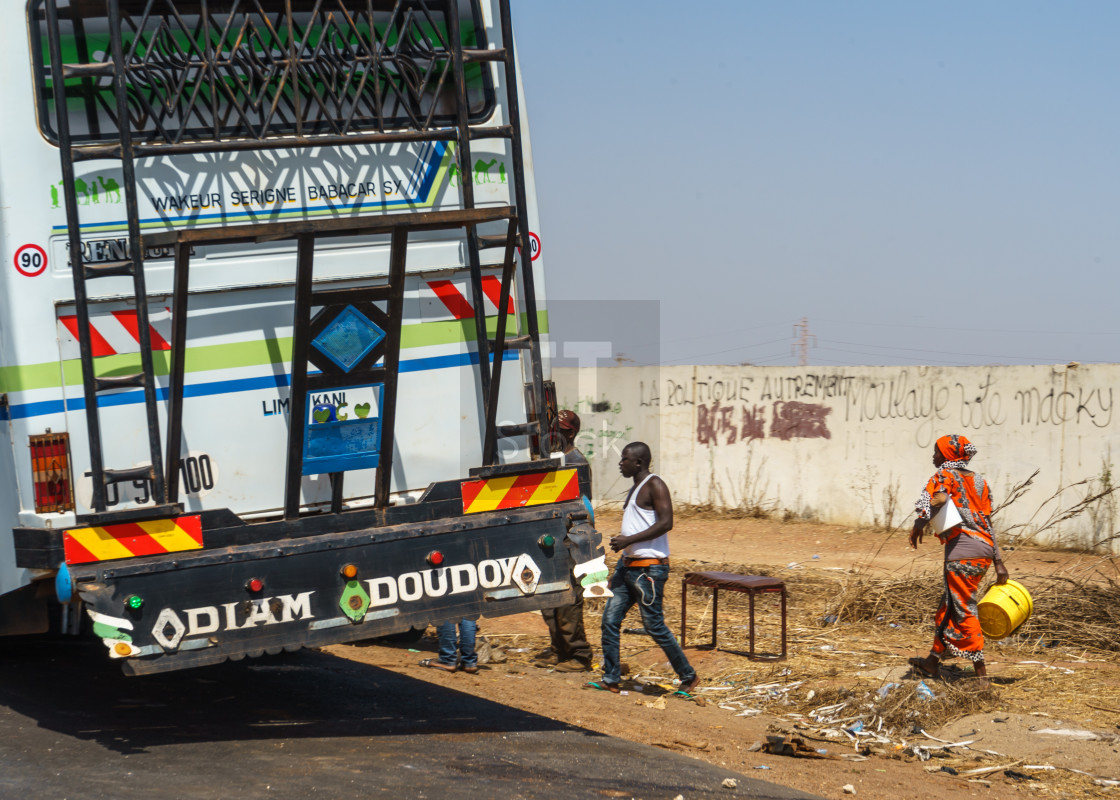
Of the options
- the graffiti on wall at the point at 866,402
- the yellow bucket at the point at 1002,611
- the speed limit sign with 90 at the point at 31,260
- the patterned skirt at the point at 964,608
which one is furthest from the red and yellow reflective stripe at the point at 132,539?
the graffiti on wall at the point at 866,402

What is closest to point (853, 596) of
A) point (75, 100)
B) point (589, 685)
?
point (589, 685)

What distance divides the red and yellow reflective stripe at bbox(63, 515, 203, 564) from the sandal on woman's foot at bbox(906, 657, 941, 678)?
15.4 ft

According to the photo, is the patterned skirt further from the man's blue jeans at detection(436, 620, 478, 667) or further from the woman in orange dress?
the man's blue jeans at detection(436, 620, 478, 667)

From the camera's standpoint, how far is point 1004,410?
13859 millimetres

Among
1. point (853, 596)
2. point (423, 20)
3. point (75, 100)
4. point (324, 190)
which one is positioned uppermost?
point (423, 20)

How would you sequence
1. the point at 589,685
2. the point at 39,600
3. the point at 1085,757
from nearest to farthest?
the point at 1085,757 < the point at 39,600 < the point at 589,685

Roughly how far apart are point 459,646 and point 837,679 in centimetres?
261

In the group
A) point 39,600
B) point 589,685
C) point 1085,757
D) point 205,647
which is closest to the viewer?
point 205,647

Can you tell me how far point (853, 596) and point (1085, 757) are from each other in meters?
3.82

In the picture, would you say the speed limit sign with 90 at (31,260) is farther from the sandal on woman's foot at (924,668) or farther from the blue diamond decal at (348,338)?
the sandal on woman's foot at (924,668)

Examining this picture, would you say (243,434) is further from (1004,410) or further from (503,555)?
(1004,410)

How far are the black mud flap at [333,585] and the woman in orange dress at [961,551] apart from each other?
2.50m

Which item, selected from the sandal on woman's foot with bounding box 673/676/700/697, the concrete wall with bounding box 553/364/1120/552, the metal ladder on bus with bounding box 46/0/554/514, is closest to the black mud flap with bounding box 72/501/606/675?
the metal ladder on bus with bounding box 46/0/554/514

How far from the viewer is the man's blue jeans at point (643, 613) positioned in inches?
284
